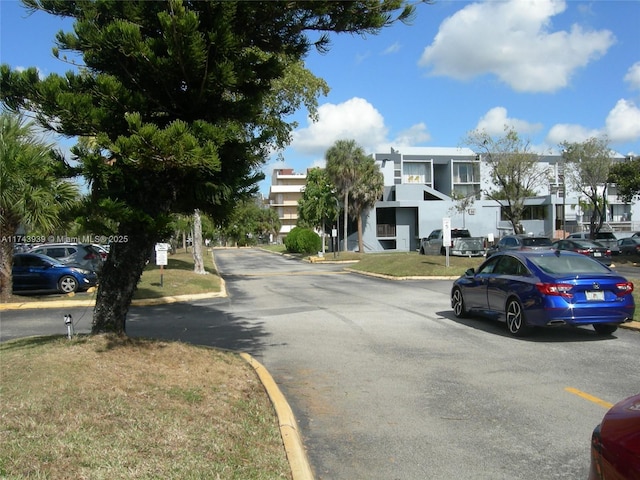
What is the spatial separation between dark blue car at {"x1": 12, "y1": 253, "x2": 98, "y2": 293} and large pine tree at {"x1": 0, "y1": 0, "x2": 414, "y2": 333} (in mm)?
12824

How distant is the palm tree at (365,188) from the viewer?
51688mm

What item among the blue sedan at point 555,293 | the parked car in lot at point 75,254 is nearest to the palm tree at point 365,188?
the parked car in lot at point 75,254

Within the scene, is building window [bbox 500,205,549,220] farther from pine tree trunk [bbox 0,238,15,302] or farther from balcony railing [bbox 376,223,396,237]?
pine tree trunk [bbox 0,238,15,302]

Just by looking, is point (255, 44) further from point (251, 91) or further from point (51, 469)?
point (51, 469)

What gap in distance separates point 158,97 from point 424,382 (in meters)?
4.73

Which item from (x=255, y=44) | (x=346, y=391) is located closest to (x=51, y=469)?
(x=346, y=391)

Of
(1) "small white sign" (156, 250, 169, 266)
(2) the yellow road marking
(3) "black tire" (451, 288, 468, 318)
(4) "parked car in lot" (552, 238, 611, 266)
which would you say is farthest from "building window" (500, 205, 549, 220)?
(2) the yellow road marking

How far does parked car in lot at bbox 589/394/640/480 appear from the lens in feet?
7.54

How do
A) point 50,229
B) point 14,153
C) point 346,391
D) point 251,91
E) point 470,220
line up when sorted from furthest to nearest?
point 470,220 < point 50,229 < point 14,153 < point 251,91 < point 346,391

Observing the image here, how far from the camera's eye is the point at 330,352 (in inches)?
353

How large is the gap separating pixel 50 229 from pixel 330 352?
9738 millimetres

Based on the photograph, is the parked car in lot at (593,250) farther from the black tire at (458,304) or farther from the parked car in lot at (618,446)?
the parked car in lot at (618,446)

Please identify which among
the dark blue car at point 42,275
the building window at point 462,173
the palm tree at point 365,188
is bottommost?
the dark blue car at point 42,275

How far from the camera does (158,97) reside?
6.65 metres
